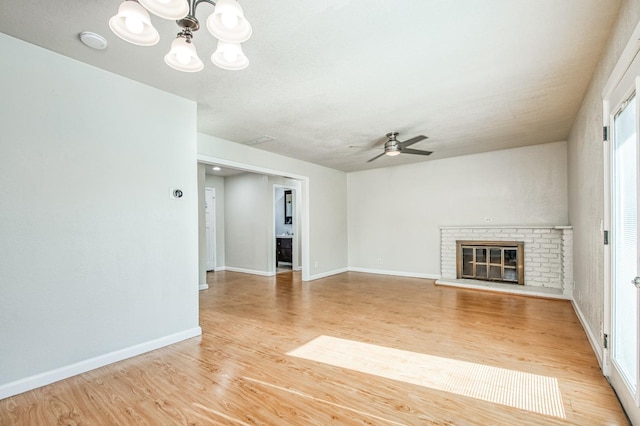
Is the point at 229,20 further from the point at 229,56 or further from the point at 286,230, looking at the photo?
the point at 286,230

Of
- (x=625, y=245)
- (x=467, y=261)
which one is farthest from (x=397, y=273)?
(x=625, y=245)

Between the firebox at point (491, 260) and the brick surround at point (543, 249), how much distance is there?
9cm

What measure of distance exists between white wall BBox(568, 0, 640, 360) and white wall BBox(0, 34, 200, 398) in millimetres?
3590

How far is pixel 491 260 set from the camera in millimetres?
5820

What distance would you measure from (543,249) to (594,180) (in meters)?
3.03

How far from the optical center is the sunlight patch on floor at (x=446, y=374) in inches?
83.4

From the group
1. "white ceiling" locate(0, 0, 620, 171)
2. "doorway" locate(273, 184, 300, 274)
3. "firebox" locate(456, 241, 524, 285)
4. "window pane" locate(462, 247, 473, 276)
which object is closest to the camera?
"white ceiling" locate(0, 0, 620, 171)

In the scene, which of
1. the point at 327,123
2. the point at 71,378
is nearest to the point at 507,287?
the point at 327,123

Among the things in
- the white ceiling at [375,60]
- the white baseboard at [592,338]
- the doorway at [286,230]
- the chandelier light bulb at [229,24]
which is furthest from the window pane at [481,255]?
the chandelier light bulb at [229,24]

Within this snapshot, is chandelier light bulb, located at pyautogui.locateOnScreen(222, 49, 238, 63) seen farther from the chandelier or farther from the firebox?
the firebox

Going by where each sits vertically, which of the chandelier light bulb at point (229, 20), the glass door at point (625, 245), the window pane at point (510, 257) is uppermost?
the chandelier light bulb at point (229, 20)

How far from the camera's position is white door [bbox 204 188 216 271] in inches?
305

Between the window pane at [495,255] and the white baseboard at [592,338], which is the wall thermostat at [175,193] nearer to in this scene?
the white baseboard at [592,338]

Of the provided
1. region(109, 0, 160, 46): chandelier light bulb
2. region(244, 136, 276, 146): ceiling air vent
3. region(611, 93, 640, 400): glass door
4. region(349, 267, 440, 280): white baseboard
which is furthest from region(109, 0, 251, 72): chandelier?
region(349, 267, 440, 280): white baseboard
